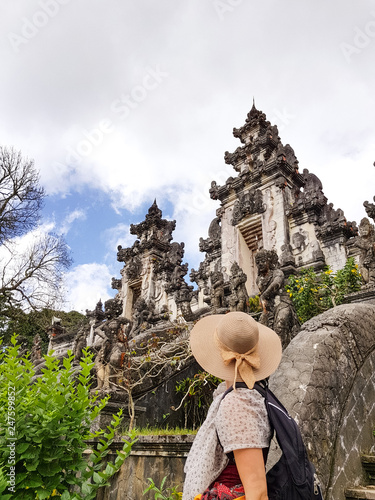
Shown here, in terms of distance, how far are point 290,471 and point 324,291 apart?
21.7ft

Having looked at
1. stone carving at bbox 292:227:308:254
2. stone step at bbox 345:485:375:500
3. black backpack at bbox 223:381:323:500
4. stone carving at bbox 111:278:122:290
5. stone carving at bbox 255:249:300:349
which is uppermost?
stone carving at bbox 111:278:122:290

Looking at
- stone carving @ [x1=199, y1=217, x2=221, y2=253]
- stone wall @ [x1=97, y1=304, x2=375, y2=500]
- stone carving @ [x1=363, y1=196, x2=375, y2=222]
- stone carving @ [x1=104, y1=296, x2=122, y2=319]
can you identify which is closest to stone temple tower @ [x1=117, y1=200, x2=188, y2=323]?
stone carving @ [x1=199, y1=217, x2=221, y2=253]

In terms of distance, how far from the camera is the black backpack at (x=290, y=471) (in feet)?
4.80

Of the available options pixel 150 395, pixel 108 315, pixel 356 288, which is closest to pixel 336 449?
pixel 150 395

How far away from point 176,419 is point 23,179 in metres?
13.4

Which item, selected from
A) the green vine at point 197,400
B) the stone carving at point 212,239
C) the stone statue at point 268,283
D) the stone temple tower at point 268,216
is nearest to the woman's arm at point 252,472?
the green vine at point 197,400

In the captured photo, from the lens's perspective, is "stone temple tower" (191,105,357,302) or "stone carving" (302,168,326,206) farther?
"stone carving" (302,168,326,206)

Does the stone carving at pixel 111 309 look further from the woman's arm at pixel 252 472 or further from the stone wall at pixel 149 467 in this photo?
the woman's arm at pixel 252 472

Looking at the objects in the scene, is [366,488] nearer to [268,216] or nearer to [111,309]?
[111,309]

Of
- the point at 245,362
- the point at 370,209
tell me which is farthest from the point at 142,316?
the point at 245,362

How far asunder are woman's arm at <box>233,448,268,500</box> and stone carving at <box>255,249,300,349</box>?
3947 mm

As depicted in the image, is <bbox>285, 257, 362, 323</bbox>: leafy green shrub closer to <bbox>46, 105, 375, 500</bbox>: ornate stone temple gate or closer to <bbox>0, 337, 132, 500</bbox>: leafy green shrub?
<bbox>46, 105, 375, 500</bbox>: ornate stone temple gate

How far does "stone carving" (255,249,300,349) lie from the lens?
534 centimetres

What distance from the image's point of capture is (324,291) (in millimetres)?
7641
